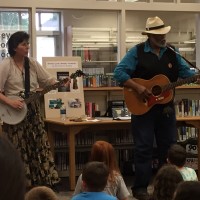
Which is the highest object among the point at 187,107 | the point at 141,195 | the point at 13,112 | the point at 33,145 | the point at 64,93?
the point at 64,93

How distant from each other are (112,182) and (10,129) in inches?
68.5

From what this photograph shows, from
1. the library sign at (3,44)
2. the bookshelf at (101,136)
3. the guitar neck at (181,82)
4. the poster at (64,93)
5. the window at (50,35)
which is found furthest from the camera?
the window at (50,35)

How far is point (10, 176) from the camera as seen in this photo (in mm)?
587

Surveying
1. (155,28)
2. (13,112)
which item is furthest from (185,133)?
(13,112)

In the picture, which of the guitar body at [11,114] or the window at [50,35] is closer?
the guitar body at [11,114]

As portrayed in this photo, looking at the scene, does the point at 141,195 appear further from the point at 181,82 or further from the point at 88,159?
the point at 88,159

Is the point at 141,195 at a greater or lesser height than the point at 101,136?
lesser

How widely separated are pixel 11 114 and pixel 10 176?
12.9 feet

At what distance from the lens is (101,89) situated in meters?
5.84

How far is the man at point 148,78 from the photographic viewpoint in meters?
4.17

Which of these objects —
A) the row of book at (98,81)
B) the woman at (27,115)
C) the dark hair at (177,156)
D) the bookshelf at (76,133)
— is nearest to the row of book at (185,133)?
the bookshelf at (76,133)

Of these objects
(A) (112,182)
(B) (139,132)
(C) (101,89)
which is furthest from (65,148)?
(A) (112,182)

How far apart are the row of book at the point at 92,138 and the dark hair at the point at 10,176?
5.18 m

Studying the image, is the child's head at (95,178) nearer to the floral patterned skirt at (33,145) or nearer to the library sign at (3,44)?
the floral patterned skirt at (33,145)
